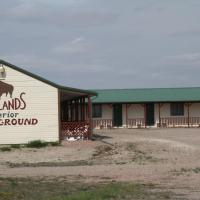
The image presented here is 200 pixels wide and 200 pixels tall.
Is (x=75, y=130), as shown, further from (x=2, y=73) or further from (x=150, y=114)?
(x=150, y=114)

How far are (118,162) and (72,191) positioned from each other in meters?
10.1

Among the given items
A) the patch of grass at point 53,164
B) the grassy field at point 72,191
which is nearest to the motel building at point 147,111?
the patch of grass at point 53,164

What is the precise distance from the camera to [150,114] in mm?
57469

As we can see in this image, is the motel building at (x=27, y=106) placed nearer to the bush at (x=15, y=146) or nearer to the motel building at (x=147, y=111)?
the bush at (x=15, y=146)

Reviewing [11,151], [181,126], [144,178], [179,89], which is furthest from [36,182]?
[179,89]

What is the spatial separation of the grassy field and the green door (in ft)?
128

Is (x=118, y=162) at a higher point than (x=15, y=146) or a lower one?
lower

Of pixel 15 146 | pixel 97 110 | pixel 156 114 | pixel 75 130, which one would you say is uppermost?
pixel 97 110

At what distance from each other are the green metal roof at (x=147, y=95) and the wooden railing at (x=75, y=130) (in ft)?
62.8

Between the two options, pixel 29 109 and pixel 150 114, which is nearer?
pixel 29 109

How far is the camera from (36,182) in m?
17.7

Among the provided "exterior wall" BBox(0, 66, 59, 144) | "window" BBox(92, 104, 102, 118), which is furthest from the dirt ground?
"window" BBox(92, 104, 102, 118)

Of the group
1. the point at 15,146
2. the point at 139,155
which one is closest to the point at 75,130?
the point at 15,146

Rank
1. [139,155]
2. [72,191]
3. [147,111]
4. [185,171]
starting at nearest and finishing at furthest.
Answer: [72,191] < [185,171] < [139,155] < [147,111]
